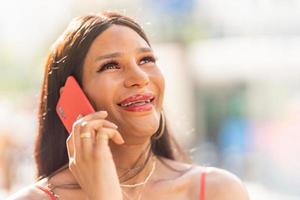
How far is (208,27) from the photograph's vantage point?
69.2 feet

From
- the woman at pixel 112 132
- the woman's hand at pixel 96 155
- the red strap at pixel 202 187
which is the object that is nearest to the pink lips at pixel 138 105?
the woman at pixel 112 132

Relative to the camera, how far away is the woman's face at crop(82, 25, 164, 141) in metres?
2.85

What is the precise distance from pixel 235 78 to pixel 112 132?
16152mm

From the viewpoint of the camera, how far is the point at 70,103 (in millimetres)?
2992

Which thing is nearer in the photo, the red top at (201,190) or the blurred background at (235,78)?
the red top at (201,190)

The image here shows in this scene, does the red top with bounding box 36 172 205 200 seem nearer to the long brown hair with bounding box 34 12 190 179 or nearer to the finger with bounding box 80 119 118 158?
the long brown hair with bounding box 34 12 190 179

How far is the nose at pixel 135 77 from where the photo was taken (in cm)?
285

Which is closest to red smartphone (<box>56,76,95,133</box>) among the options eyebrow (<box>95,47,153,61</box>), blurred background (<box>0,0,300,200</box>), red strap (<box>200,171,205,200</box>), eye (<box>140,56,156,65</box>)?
eyebrow (<box>95,47,153,61</box>)

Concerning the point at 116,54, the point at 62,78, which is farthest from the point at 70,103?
the point at 116,54

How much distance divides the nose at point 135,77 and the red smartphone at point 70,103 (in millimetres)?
174

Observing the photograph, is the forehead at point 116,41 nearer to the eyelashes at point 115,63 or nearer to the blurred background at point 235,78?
the eyelashes at point 115,63

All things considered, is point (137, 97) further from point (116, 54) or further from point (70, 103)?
point (70, 103)

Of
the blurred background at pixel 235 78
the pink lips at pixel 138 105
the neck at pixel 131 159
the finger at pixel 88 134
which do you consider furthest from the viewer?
the blurred background at pixel 235 78

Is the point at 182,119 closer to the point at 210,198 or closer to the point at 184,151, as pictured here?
the point at 184,151
